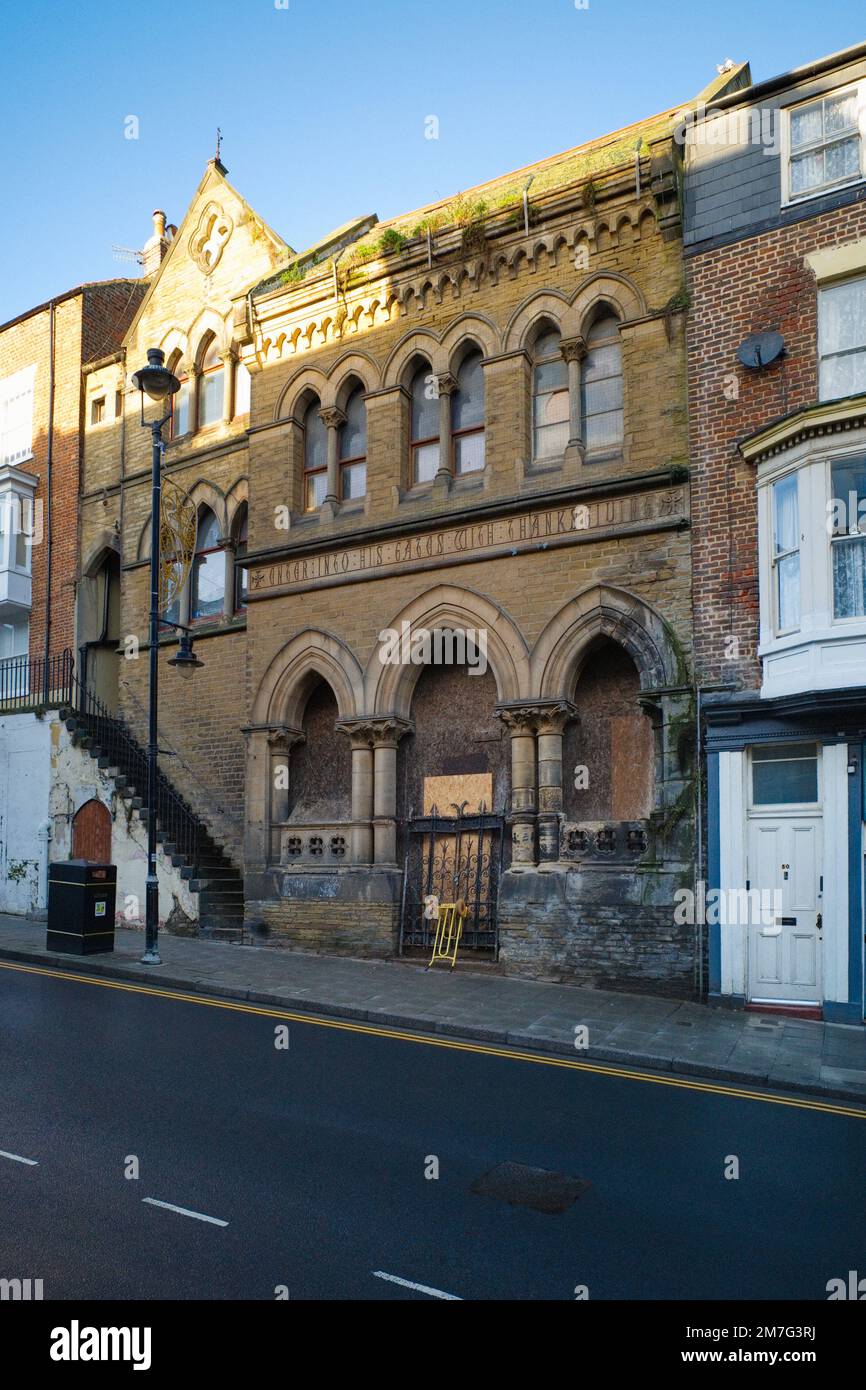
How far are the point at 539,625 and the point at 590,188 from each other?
20.8ft

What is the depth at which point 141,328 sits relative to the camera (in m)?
22.7

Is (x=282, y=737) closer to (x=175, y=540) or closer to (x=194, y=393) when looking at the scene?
(x=175, y=540)

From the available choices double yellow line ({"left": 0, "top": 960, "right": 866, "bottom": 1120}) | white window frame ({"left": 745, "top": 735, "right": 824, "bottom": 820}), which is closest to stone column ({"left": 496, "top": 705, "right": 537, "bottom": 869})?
white window frame ({"left": 745, "top": 735, "right": 824, "bottom": 820})

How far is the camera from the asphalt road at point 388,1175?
4973 millimetres

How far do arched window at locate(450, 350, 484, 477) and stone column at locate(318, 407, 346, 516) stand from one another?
2.20 meters

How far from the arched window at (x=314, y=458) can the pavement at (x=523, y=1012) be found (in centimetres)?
775

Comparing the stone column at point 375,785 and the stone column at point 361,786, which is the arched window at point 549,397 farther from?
the stone column at point 361,786

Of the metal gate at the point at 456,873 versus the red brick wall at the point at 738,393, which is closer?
the red brick wall at the point at 738,393

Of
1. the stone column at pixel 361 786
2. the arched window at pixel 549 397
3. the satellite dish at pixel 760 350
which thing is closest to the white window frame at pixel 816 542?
the satellite dish at pixel 760 350

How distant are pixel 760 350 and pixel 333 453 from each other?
23.9ft

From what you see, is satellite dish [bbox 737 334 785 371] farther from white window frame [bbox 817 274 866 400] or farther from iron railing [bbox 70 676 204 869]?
iron railing [bbox 70 676 204 869]

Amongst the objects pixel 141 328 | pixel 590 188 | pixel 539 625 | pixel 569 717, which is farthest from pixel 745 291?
pixel 141 328

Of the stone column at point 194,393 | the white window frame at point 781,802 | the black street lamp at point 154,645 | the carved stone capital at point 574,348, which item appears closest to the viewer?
the white window frame at point 781,802
